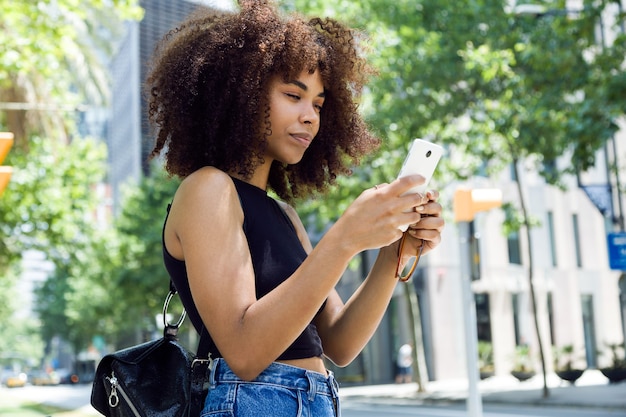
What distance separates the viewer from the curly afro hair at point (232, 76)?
Answer: 2062mm

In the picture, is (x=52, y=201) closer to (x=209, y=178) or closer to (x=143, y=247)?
(x=143, y=247)

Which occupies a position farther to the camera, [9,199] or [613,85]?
[9,199]

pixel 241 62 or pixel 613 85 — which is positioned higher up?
pixel 613 85

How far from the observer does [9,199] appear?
1970 cm

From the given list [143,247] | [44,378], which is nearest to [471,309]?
[143,247]

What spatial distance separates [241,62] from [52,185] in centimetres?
1931

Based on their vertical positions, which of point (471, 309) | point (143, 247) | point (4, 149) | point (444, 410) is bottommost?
point (444, 410)

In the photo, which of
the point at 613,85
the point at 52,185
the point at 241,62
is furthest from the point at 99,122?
the point at 241,62

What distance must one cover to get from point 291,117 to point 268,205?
0.69 feet

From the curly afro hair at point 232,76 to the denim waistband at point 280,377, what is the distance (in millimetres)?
461

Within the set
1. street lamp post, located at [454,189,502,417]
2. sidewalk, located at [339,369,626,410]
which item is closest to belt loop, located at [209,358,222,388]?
street lamp post, located at [454,189,502,417]

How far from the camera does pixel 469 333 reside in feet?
32.3

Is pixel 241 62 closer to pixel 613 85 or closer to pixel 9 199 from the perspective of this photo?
A: pixel 613 85

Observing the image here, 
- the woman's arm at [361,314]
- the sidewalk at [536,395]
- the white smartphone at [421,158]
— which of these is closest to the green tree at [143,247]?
the sidewalk at [536,395]
